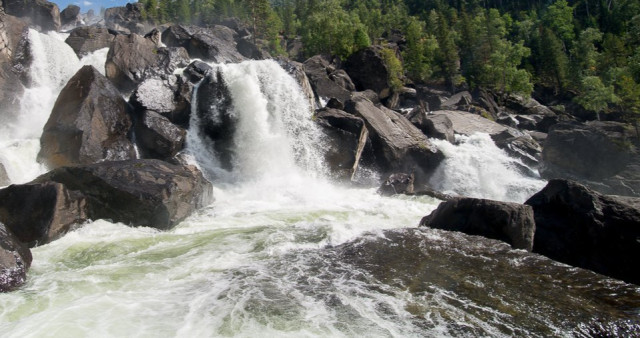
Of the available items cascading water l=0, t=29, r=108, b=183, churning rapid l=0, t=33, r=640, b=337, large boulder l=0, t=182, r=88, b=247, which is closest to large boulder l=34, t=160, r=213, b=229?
churning rapid l=0, t=33, r=640, b=337

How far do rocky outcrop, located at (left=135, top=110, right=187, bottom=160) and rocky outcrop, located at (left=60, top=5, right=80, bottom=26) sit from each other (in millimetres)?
81345

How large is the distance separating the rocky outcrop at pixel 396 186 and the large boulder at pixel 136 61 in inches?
700

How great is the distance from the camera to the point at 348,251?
1254 centimetres

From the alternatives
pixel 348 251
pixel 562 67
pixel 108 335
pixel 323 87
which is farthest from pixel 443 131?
pixel 562 67

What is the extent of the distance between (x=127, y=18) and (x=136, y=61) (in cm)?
6804

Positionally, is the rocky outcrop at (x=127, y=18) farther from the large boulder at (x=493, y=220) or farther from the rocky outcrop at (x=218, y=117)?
the large boulder at (x=493, y=220)

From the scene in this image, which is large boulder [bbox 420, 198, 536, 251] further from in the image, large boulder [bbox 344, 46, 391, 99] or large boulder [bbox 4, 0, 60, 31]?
large boulder [bbox 4, 0, 60, 31]

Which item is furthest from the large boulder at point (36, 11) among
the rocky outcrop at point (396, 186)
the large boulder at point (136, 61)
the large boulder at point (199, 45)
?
the rocky outcrop at point (396, 186)

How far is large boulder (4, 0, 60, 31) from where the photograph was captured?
62562 mm

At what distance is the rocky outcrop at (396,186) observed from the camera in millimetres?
24781

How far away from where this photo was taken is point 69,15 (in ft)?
281

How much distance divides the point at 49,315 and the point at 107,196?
27.2ft

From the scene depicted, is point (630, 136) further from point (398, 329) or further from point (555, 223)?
point (398, 329)

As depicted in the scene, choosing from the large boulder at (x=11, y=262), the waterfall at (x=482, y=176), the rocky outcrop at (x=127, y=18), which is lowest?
the waterfall at (x=482, y=176)
